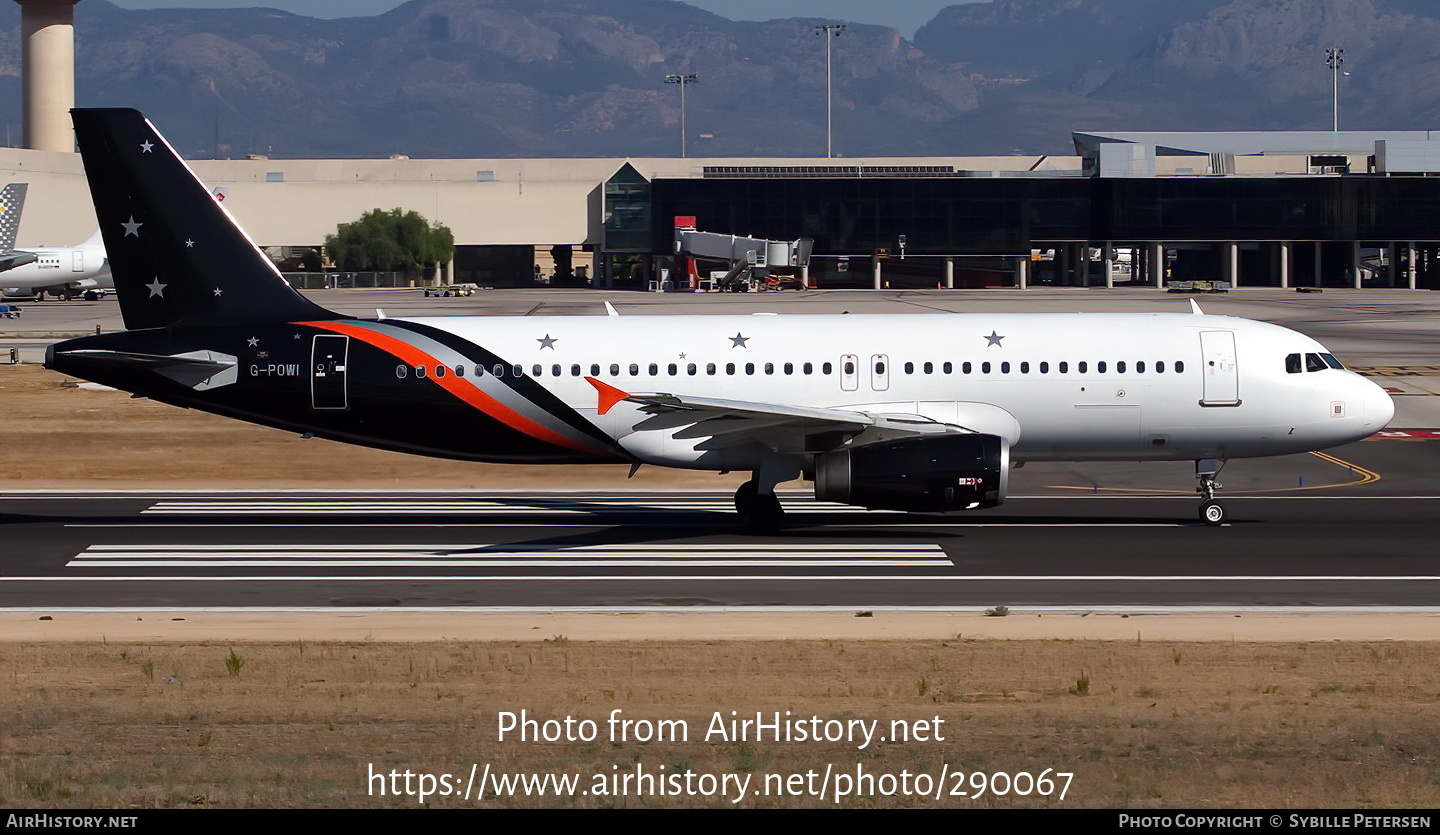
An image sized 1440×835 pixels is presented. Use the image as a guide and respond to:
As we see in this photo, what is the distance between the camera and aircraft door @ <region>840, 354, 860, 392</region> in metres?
31.3

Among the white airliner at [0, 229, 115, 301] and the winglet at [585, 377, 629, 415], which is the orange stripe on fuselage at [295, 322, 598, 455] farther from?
the white airliner at [0, 229, 115, 301]

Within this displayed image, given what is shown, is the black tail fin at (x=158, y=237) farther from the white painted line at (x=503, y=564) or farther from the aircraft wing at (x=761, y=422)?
the aircraft wing at (x=761, y=422)

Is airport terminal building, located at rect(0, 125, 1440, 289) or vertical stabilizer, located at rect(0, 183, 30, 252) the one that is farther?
airport terminal building, located at rect(0, 125, 1440, 289)

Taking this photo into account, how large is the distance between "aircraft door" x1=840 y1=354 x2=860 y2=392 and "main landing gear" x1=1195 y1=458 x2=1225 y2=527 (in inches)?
275

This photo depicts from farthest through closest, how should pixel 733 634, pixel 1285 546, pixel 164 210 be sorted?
pixel 164 210, pixel 1285 546, pixel 733 634

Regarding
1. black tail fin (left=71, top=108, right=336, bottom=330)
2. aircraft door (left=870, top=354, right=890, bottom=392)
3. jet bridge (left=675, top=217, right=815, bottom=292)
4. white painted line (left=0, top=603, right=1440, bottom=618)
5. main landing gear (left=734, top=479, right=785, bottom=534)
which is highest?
jet bridge (left=675, top=217, right=815, bottom=292)

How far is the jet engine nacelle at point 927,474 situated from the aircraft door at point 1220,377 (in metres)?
4.51

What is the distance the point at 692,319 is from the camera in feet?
107

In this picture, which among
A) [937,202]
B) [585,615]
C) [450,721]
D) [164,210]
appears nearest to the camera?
[450,721]

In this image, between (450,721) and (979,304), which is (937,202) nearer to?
(979,304)

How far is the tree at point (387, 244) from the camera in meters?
179

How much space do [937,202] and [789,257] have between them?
21.7 m

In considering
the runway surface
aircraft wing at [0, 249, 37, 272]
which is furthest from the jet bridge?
the runway surface
